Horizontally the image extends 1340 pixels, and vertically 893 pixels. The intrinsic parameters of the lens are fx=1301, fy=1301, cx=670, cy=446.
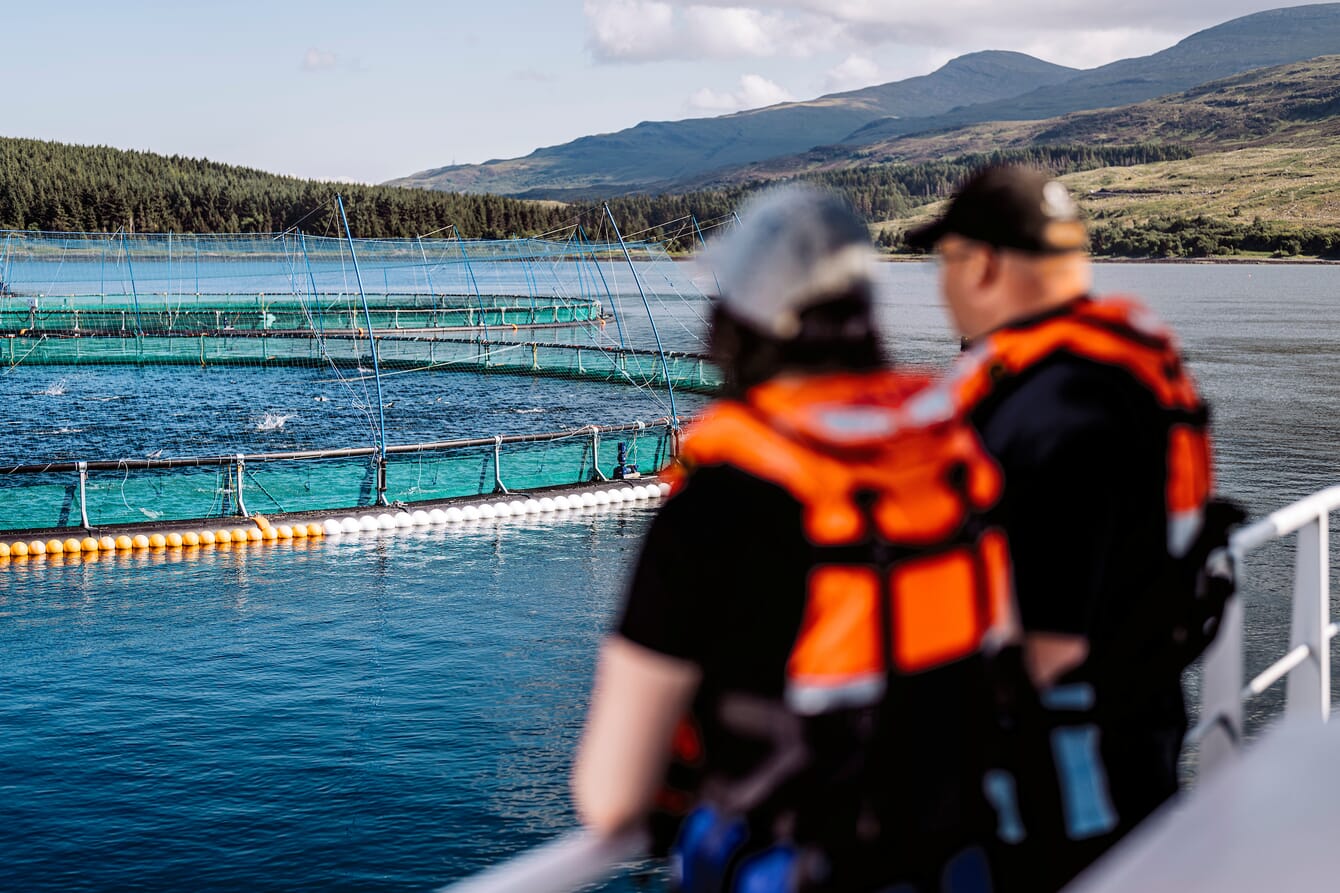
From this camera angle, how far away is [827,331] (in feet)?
4.89

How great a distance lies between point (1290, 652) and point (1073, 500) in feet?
4.88

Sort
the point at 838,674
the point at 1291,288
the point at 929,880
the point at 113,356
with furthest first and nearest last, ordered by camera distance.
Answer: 1. the point at 1291,288
2. the point at 113,356
3. the point at 929,880
4. the point at 838,674

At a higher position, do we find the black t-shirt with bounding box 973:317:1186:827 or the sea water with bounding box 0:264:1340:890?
the black t-shirt with bounding box 973:317:1186:827

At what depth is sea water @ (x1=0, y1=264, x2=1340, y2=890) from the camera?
1499 cm

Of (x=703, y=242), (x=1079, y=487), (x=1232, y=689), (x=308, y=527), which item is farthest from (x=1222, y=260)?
(x=1079, y=487)

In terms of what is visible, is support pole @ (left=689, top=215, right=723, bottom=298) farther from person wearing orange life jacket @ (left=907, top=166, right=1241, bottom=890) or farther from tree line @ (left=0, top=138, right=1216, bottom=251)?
tree line @ (left=0, top=138, right=1216, bottom=251)

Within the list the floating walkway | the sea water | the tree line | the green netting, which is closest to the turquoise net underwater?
the green netting

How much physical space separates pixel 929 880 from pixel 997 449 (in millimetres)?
613

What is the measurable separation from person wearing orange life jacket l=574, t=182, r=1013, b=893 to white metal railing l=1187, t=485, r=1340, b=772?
1.13m

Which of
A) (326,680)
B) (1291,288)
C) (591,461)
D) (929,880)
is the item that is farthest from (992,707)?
(1291,288)

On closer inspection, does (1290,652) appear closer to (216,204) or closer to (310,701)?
(310,701)

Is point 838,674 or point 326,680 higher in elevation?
point 838,674

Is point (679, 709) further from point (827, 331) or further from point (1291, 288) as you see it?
point (1291, 288)

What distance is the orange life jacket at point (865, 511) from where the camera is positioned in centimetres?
138
